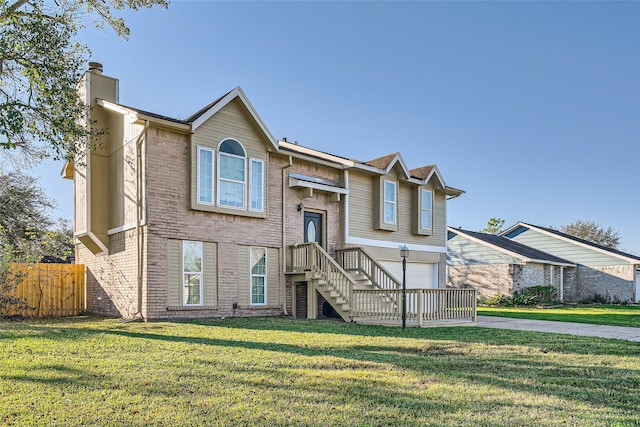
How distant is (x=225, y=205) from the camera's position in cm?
1545

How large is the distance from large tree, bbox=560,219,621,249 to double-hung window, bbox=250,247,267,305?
162 ft

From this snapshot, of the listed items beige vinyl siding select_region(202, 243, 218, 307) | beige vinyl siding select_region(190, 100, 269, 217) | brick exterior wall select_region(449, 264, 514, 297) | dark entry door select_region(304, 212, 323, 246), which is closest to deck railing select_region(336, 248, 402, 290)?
dark entry door select_region(304, 212, 323, 246)

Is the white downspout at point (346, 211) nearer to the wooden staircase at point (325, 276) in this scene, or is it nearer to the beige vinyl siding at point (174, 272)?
the wooden staircase at point (325, 276)

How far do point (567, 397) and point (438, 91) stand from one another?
66.0 feet

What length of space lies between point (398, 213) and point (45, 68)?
13782mm

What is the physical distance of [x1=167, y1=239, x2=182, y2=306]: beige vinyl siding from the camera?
14180 millimetres

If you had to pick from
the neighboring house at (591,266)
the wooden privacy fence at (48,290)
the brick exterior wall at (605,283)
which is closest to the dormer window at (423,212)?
the wooden privacy fence at (48,290)

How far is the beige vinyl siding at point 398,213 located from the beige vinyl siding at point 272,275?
141 inches

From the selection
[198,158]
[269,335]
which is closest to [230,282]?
[198,158]

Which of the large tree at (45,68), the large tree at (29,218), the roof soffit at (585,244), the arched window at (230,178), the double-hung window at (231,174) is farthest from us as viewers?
the roof soffit at (585,244)

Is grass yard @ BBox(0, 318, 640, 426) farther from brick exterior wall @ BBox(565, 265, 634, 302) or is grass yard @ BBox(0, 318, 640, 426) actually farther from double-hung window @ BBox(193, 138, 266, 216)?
brick exterior wall @ BBox(565, 265, 634, 302)

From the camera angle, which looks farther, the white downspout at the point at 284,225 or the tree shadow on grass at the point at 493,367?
the white downspout at the point at 284,225

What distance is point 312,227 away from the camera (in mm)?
18375

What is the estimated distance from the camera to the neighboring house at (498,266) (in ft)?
99.6
